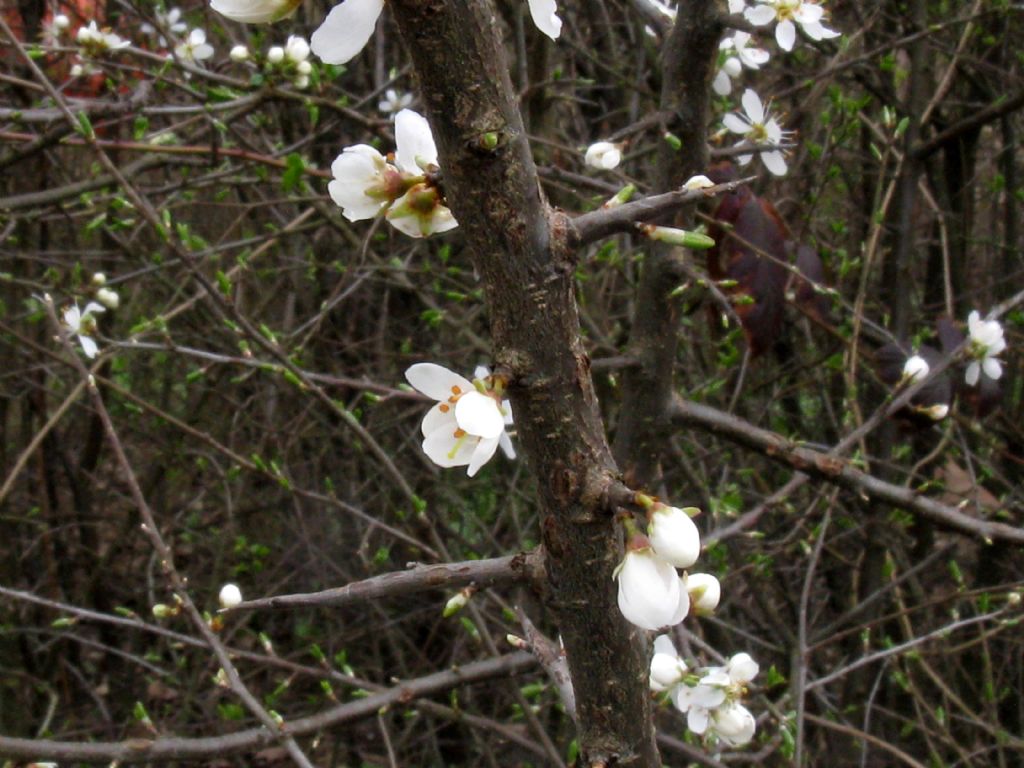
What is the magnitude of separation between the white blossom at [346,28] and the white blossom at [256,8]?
0.16 feet

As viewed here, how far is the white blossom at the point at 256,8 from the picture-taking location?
86cm

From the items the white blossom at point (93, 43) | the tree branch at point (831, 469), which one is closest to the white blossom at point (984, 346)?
the tree branch at point (831, 469)

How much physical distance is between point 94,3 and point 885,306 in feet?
12.0

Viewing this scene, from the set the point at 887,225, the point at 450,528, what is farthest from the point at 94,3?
the point at 887,225

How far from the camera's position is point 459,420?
2.89ft

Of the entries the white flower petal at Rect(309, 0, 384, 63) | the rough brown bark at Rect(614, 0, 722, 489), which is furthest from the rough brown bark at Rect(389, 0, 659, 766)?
the rough brown bark at Rect(614, 0, 722, 489)

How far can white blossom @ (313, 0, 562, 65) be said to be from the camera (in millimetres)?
792

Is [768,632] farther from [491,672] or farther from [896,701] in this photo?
[491,672]

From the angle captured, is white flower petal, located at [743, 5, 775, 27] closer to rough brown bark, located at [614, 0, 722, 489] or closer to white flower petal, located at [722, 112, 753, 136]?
white flower petal, located at [722, 112, 753, 136]

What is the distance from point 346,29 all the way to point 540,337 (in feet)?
1.03

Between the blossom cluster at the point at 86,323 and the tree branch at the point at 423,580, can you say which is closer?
the tree branch at the point at 423,580

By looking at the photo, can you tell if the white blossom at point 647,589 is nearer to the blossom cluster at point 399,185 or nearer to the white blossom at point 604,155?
the blossom cluster at point 399,185

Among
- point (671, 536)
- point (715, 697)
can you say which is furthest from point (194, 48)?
point (671, 536)

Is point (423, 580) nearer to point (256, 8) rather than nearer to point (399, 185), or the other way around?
point (399, 185)
